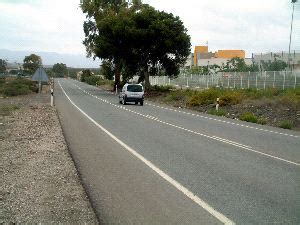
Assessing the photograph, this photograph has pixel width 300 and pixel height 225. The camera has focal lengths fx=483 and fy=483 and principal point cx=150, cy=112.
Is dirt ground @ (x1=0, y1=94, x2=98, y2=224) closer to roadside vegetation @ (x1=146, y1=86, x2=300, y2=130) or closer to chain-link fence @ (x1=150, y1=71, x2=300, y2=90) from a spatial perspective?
roadside vegetation @ (x1=146, y1=86, x2=300, y2=130)

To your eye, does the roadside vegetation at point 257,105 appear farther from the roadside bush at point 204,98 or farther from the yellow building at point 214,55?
the yellow building at point 214,55

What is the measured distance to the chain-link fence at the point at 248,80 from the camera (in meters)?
39.6

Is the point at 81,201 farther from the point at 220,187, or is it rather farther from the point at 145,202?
the point at 220,187

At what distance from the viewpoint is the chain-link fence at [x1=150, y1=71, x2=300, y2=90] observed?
39562 mm

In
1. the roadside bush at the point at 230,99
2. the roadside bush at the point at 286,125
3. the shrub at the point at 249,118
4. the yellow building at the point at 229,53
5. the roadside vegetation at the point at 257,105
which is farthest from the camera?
the yellow building at the point at 229,53

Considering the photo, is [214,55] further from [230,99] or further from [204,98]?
[230,99]

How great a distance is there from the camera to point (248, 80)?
4719cm

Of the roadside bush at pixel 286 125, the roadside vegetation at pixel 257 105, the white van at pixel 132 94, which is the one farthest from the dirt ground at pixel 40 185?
the white van at pixel 132 94

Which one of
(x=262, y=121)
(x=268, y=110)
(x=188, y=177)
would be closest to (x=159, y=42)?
(x=268, y=110)

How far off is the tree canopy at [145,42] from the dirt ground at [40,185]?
40.1m

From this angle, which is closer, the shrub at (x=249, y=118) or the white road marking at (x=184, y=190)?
the white road marking at (x=184, y=190)

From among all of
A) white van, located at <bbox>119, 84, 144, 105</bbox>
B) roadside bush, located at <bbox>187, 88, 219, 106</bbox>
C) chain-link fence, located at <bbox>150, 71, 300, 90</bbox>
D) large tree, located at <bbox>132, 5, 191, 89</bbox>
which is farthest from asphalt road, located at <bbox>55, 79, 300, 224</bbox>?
large tree, located at <bbox>132, 5, 191, 89</bbox>

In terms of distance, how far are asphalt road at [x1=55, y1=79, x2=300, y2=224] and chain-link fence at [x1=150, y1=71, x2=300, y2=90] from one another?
23.4 m

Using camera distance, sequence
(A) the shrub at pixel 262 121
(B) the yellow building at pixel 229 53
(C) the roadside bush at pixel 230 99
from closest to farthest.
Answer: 1. (A) the shrub at pixel 262 121
2. (C) the roadside bush at pixel 230 99
3. (B) the yellow building at pixel 229 53
